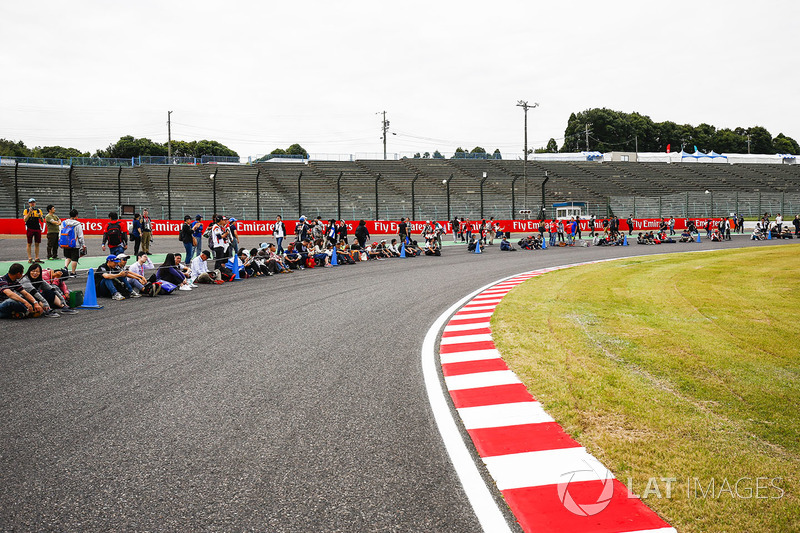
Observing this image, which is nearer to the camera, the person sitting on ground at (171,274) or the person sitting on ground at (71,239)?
the person sitting on ground at (171,274)

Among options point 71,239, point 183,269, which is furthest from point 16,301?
point 71,239

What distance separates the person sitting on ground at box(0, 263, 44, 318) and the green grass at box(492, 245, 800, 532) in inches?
287

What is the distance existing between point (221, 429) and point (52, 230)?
16.1 metres

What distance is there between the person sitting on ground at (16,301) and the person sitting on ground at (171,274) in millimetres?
3149

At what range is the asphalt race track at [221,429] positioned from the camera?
273 cm

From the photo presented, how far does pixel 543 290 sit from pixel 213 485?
982 centimetres

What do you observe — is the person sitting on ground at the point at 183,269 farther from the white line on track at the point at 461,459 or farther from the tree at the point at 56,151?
the tree at the point at 56,151

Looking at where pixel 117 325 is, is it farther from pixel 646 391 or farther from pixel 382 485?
pixel 646 391

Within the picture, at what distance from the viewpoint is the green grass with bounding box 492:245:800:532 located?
9.68 ft

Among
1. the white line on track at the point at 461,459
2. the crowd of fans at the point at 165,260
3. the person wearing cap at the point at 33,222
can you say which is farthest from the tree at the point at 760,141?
the white line on track at the point at 461,459

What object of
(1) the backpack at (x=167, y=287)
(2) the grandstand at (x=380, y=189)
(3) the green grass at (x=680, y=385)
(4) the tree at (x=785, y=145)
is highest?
(4) the tree at (x=785, y=145)

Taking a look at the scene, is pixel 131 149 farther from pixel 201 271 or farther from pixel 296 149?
pixel 201 271

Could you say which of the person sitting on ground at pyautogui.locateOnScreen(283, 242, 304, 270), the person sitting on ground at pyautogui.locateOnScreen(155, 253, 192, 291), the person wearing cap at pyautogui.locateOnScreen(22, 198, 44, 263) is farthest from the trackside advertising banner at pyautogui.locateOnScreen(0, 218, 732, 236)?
the person sitting on ground at pyautogui.locateOnScreen(155, 253, 192, 291)

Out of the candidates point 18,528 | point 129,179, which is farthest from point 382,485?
point 129,179
